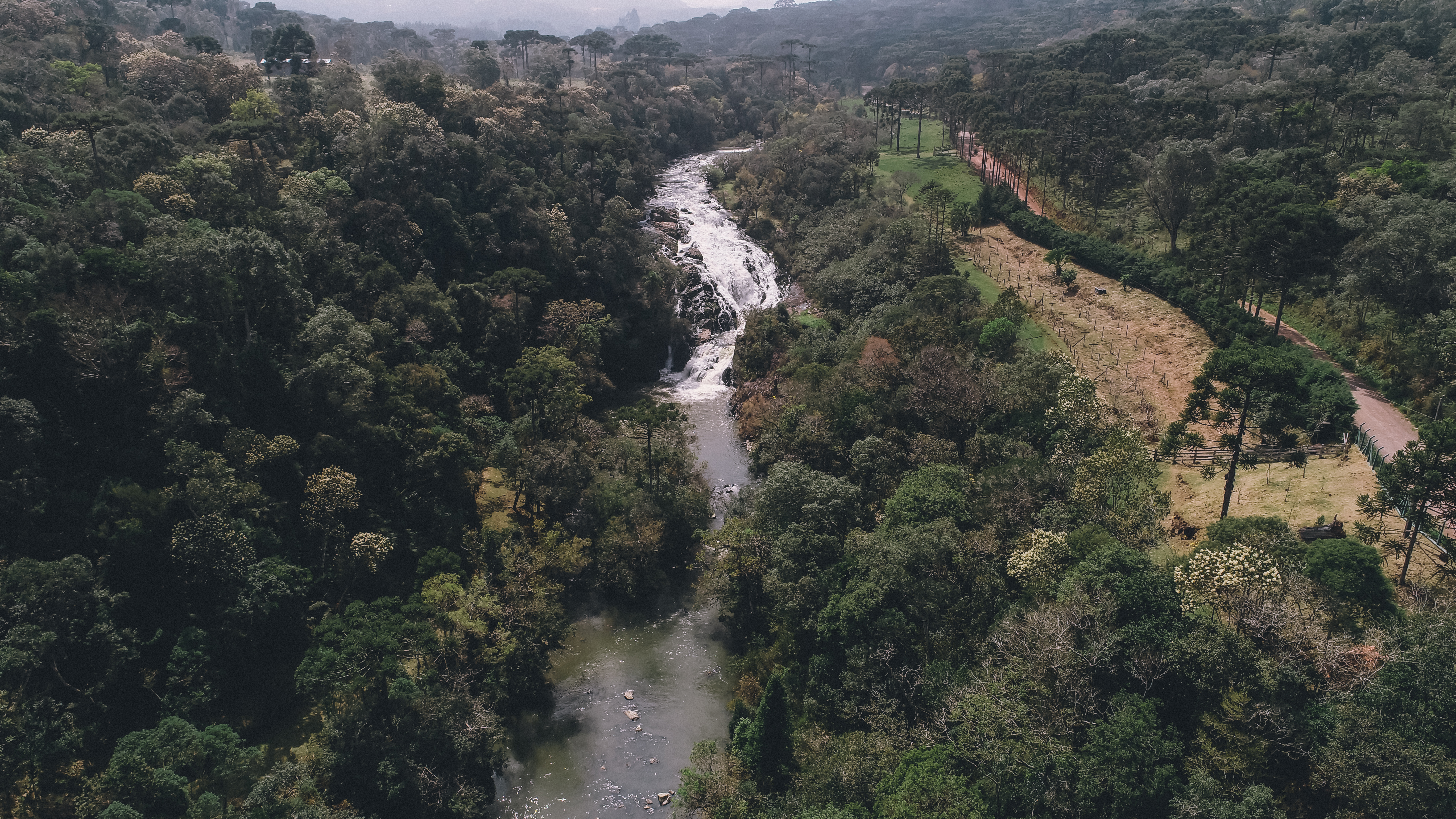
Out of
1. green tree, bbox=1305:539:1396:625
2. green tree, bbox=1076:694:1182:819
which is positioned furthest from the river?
green tree, bbox=1305:539:1396:625

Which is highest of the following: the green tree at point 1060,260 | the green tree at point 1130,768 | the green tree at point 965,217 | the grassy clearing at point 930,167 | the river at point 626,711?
the grassy clearing at point 930,167

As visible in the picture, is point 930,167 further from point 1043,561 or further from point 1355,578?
point 1355,578

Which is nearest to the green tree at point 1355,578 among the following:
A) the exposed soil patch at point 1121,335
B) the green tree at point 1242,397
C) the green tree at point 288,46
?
the green tree at point 1242,397

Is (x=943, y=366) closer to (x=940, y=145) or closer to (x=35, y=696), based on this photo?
(x=35, y=696)

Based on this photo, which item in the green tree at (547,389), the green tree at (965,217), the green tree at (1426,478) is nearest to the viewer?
the green tree at (1426,478)

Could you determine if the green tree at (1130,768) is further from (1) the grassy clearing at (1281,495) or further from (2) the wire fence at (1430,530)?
(2) the wire fence at (1430,530)

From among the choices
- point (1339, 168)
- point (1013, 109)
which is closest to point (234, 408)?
point (1339, 168)
